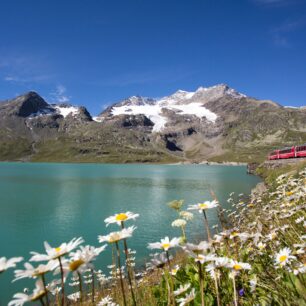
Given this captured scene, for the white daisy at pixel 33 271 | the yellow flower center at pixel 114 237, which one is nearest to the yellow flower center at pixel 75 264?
the white daisy at pixel 33 271

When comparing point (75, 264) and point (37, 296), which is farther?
point (75, 264)

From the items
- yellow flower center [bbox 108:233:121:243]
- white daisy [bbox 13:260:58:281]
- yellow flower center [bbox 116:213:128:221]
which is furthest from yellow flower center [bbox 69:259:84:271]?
yellow flower center [bbox 116:213:128:221]

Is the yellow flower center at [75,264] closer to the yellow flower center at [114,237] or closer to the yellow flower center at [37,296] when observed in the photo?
the yellow flower center at [37,296]

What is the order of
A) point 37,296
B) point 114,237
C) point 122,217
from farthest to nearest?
1. point 122,217
2. point 114,237
3. point 37,296

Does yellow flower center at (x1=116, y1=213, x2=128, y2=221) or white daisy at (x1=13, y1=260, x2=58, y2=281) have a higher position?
yellow flower center at (x1=116, y1=213, x2=128, y2=221)

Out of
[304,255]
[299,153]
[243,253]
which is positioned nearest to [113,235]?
[304,255]

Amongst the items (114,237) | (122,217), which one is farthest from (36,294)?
(122,217)

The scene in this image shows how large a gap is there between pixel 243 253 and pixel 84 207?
50839 mm

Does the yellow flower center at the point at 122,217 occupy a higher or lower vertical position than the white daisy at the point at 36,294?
higher

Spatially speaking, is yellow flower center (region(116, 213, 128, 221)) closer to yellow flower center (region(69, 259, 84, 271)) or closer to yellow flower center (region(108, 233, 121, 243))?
yellow flower center (region(108, 233, 121, 243))

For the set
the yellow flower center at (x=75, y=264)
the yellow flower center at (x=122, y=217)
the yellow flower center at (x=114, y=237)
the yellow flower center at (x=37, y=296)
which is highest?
the yellow flower center at (x=122, y=217)

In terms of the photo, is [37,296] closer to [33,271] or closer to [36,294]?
[36,294]

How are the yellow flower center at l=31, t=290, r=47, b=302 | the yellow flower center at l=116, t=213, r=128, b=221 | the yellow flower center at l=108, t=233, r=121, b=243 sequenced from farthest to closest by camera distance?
the yellow flower center at l=116, t=213, r=128, b=221, the yellow flower center at l=108, t=233, r=121, b=243, the yellow flower center at l=31, t=290, r=47, b=302

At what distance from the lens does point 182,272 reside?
7.24m
